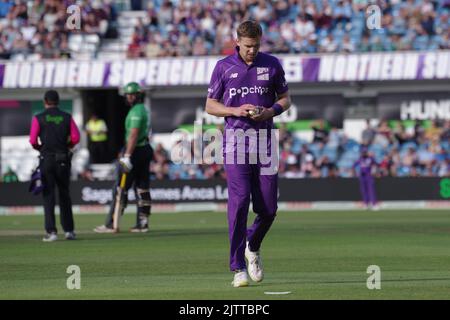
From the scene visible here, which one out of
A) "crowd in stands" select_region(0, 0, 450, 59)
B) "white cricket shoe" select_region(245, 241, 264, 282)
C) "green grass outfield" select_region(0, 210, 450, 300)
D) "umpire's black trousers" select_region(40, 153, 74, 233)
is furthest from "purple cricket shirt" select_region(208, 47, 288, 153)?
"crowd in stands" select_region(0, 0, 450, 59)

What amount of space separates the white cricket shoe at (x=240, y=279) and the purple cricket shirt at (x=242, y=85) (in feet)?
4.01

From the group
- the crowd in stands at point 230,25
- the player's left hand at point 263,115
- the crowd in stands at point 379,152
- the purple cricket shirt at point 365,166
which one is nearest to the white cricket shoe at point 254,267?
the player's left hand at point 263,115

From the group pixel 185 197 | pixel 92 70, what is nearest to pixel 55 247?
pixel 185 197

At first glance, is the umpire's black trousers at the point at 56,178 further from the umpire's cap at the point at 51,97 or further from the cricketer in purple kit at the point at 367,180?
the cricketer in purple kit at the point at 367,180

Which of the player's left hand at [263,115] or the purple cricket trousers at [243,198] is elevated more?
the player's left hand at [263,115]

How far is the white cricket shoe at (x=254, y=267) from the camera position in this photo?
38.4ft

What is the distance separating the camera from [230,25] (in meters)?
40.0

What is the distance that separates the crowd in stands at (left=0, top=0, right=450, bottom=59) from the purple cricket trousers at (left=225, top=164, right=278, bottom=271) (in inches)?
1057

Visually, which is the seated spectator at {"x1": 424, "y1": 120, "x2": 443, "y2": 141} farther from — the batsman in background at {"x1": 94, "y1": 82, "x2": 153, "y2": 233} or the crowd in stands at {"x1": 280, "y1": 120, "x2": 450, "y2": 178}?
the batsman in background at {"x1": 94, "y1": 82, "x2": 153, "y2": 233}

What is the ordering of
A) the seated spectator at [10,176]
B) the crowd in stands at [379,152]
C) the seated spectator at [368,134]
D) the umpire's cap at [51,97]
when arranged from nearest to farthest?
the umpire's cap at [51,97], the crowd in stands at [379,152], the seated spectator at [10,176], the seated spectator at [368,134]

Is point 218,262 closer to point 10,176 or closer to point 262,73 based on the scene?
point 262,73

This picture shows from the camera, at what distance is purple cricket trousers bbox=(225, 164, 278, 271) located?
11.5 m

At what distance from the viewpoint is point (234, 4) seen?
40.6 m
